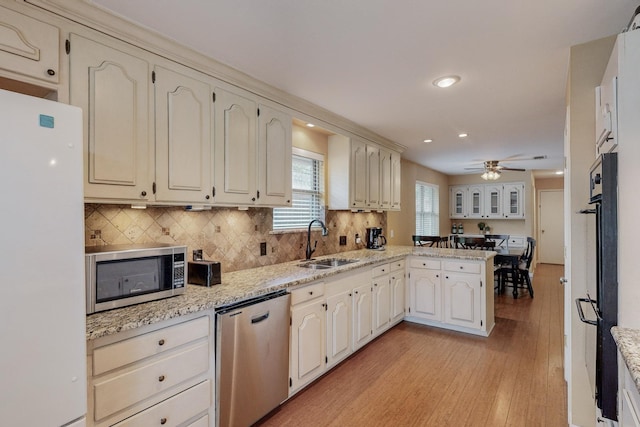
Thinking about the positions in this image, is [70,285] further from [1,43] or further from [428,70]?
[428,70]

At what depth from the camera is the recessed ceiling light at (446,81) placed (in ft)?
8.16

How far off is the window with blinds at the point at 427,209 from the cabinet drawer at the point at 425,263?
2904mm

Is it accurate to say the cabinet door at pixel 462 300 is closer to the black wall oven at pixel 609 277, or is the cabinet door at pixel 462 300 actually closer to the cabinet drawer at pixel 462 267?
the cabinet drawer at pixel 462 267

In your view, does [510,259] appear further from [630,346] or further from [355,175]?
[630,346]

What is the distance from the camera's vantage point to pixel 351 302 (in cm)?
305

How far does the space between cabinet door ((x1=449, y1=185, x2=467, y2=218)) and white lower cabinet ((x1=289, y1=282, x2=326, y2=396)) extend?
682 centimetres

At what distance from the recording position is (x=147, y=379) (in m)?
1.52

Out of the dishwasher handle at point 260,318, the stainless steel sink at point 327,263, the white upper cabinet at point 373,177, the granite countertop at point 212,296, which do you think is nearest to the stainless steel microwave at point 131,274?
the granite countertop at point 212,296

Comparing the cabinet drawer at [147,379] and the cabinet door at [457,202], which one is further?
the cabinet door at [457,202]

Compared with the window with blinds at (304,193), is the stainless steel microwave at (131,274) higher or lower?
lower

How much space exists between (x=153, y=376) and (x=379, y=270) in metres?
2.47

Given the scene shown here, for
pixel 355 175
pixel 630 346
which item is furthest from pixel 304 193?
A: pixel 630 346

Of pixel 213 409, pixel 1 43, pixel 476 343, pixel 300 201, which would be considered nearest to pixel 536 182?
pixel 476 343

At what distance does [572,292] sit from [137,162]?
277cm
